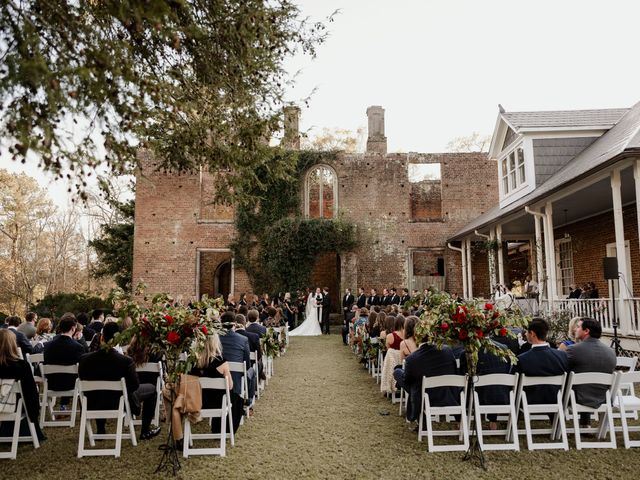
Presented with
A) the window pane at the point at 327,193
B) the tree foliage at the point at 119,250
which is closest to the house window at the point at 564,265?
the window pane at the point at 327,193

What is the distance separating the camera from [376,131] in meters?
22.8

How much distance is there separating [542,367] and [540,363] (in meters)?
0.04

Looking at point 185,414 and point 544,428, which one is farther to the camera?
point 544,428

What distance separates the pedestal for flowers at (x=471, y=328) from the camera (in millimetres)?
4715

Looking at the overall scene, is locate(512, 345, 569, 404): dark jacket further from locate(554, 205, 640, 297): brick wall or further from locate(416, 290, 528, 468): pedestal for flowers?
locate(554, 205, 640, 297): brick wall

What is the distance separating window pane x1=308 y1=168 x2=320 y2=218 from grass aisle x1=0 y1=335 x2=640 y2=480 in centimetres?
1666

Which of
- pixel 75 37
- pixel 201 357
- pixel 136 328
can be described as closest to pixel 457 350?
pixel 201 357

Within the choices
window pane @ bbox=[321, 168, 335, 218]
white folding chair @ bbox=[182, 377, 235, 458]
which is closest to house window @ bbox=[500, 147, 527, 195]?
window pane @ bbox=[321, 168, 335, 218]

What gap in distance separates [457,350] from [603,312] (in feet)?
16.2

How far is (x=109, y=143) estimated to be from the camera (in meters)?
4.84

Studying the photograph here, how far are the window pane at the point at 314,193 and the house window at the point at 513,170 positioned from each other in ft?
27.3

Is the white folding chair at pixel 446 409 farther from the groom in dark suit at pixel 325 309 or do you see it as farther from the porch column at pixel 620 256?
the groom in dark suit at pixel 325 309

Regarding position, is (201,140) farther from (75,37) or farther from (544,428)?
(544,428)

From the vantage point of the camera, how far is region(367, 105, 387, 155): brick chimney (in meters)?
22.5
